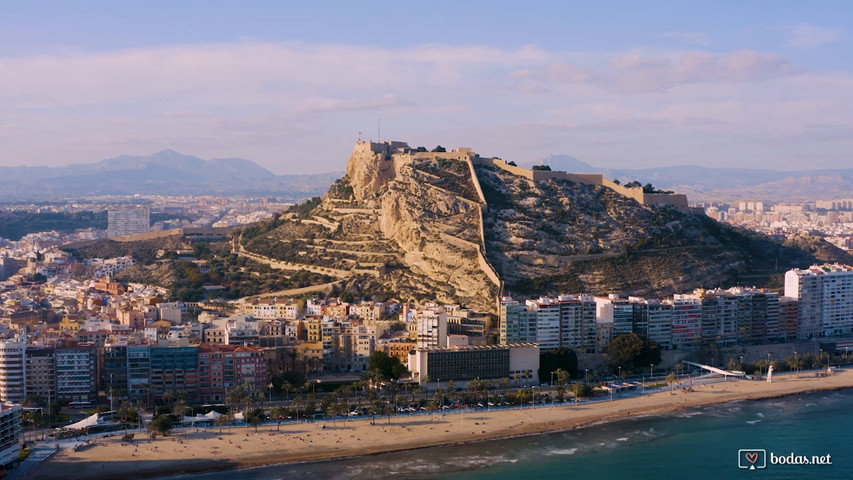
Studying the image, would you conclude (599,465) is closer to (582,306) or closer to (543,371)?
(543,371)

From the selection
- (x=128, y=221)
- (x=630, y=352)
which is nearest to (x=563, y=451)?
(x=630, y=352)

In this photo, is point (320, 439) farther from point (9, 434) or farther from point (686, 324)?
point (686, 324)

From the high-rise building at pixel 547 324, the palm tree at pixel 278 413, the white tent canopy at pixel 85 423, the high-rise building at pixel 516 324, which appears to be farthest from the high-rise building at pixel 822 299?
the white tent canopy at pixel 85 423

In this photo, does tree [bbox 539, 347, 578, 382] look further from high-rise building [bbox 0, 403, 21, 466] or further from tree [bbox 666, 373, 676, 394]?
high-rise building [bbox 0, 403, 21, 466]

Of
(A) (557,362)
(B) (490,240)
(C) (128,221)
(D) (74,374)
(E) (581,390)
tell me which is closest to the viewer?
(D) (74,374)

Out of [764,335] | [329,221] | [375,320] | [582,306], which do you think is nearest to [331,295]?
[375,320]
